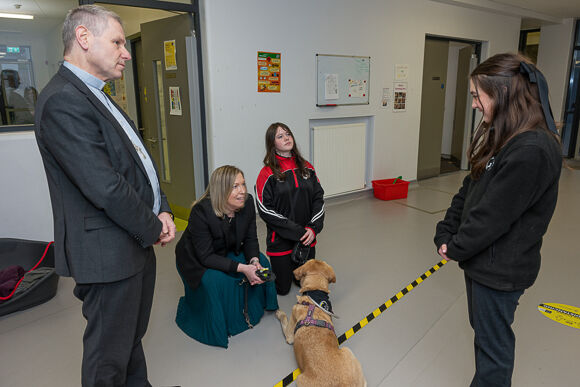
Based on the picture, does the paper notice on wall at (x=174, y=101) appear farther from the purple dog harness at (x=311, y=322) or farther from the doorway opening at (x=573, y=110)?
the doorway opening at (x=573, y=110)

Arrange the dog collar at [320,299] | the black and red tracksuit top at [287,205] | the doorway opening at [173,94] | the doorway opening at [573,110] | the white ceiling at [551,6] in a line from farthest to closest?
the doorway opening at [573,110] < the white ceiling at [551,6] < the doorway opening at [173,94] < the black and red tracksuit top at [287,205] < the dog collar at [320,299]

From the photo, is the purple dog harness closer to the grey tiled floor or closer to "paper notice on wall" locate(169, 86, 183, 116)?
the grey tiled floor

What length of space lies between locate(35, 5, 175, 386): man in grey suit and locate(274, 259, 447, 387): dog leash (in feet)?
2.72

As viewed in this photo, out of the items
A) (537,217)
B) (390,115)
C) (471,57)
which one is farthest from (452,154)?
(537,217)

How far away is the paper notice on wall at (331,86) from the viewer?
14.8 feet

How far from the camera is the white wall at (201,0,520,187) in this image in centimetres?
373

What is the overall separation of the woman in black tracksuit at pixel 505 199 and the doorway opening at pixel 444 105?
4950 mm

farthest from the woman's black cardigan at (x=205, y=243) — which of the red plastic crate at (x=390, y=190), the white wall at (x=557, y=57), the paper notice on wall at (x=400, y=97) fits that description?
the white wall at (x=557, y=57)

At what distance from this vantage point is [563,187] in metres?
5.87

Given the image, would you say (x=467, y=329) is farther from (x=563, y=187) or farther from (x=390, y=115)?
(x=563, y=187)

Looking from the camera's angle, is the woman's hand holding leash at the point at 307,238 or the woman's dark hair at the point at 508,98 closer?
the woman's dark hair at the point at 508,98

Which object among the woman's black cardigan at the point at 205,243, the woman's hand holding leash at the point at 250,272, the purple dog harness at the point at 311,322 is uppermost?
the woman's black cardigan at the point at 205,243

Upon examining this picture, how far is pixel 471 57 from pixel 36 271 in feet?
22.7

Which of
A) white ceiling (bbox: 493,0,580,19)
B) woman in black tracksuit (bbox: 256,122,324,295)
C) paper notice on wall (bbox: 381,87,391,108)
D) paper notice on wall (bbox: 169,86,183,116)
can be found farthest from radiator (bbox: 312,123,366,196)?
white ceiling (bbox: 493,0,580,19)
